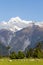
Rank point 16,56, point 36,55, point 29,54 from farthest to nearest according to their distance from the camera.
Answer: point 29,54 < point 36,55 < point 16,56

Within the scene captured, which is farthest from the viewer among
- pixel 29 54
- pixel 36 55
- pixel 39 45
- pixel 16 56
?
pixel 39 45

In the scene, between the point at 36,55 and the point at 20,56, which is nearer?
the point at 20,56

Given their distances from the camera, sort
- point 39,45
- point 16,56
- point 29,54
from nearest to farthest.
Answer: point 16,56 → point 29,54 → point 39,45

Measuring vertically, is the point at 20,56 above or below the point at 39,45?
below

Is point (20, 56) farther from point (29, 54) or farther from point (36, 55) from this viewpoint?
point (29, 54)

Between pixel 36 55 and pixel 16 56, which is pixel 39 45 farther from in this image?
pixel 16 56

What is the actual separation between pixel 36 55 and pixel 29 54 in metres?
15.6

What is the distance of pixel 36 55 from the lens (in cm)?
14788

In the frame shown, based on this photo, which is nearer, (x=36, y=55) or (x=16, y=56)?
(x=16, y=56)

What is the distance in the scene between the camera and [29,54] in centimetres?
16288

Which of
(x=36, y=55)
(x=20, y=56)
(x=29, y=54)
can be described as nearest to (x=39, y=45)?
(x=29, y=54)

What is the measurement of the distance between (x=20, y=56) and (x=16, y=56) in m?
2.61

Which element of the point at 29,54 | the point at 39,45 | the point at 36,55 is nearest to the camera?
the point at 36,55

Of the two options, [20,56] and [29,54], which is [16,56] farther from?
[29,54]
